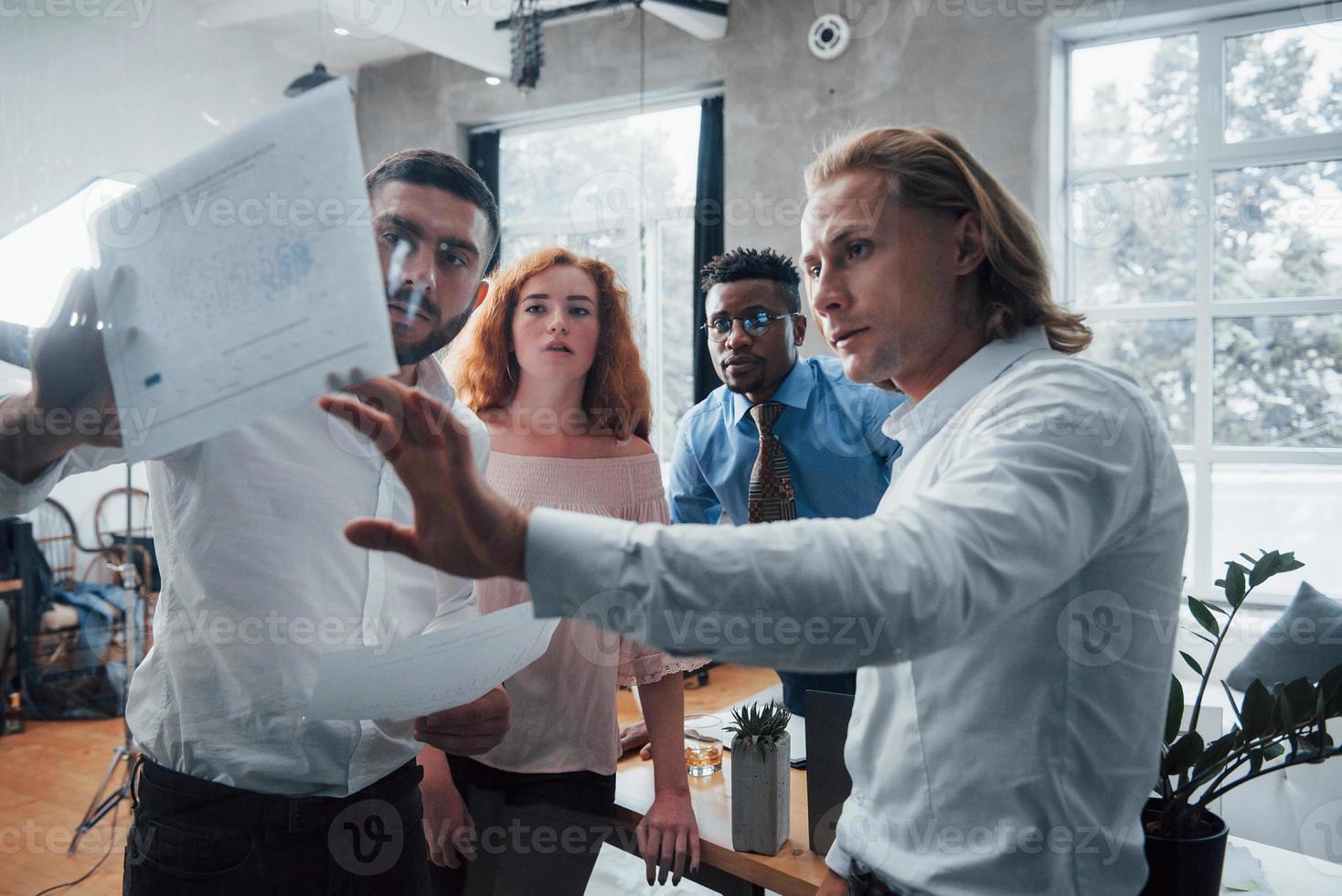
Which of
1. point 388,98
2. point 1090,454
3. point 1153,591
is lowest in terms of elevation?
point 1153,591

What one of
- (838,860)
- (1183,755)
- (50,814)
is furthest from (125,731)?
(1183,755)

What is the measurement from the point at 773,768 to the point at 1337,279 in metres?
3.39

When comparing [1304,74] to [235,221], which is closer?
[235,221]

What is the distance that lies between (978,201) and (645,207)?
3494 millimetres

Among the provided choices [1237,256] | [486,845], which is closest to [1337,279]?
[1237,256]

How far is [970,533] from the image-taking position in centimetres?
56

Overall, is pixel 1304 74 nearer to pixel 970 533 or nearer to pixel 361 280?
pixel 970 533

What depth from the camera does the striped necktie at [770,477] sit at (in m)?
1.49

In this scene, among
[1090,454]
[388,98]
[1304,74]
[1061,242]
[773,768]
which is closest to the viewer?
[1090,454]

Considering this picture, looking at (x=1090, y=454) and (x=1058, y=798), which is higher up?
(x=1090, y=454)

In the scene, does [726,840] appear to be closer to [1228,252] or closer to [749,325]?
[749,325]

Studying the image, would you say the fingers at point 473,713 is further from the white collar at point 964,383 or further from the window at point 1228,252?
the window at point 1228,252

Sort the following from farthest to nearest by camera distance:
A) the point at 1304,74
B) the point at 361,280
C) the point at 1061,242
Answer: the point at 1061,242
the point at 1304,74
the point at 361,280

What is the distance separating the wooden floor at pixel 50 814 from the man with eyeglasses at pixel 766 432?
0.77 meters
